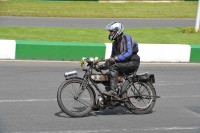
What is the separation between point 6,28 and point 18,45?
558 cm

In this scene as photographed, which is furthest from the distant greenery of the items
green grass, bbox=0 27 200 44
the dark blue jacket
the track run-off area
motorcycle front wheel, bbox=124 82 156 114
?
motorcycle front wheel, bbox=124 82 156 114

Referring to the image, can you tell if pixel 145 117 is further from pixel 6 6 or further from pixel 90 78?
pixel 6 6

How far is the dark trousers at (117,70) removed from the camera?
356 inches

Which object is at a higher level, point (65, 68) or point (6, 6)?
point (6, 6)

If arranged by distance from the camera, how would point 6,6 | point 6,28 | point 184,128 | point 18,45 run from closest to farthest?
point 184,128
point 18,45
point 6,28
point 6,6

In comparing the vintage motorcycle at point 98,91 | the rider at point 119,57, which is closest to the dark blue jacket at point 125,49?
the rider at point 119,57

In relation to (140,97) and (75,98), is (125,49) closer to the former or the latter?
(140,97)

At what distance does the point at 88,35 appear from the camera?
1984cm

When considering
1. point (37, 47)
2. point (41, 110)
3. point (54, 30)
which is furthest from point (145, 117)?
point (54, 30)

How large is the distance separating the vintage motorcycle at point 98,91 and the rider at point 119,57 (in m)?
0.11

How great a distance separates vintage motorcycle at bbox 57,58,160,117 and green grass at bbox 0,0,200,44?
9.53 metres

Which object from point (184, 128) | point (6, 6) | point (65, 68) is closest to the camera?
point (184, 128)

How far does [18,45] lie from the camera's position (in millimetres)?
15438

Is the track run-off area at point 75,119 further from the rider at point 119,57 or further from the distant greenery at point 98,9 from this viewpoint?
the distant greenery at point 98,9
